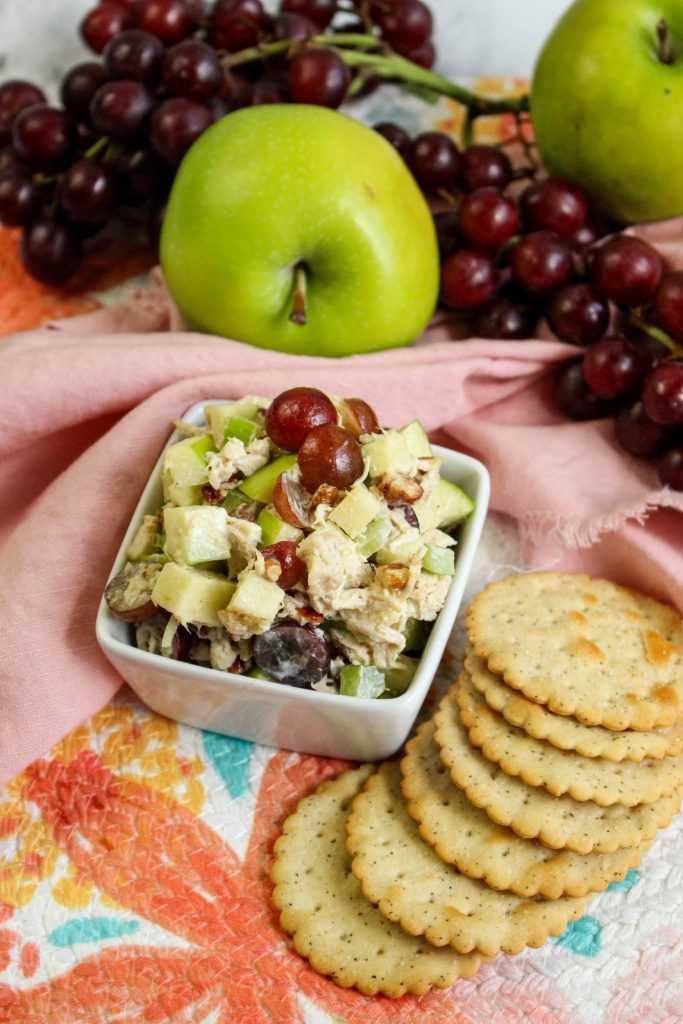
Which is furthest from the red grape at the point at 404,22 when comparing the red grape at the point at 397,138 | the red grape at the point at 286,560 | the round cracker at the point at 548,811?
the round cracker at the point at 548,811

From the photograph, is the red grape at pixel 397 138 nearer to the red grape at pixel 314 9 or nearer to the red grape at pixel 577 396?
the red grape at pixel 314 9

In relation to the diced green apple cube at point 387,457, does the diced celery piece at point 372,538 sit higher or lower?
lower

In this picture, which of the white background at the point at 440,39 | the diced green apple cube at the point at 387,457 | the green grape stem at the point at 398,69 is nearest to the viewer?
the diced green apple cube at the point at 387,457

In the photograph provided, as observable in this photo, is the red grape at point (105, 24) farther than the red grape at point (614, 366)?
Yes

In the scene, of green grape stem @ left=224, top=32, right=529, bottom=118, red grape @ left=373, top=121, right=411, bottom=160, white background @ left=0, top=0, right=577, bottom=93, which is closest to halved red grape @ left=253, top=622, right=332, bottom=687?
red grape @ left=373, top=121, right=411, bottom=160

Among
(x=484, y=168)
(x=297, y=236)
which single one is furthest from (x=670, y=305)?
(x=297, y=236)

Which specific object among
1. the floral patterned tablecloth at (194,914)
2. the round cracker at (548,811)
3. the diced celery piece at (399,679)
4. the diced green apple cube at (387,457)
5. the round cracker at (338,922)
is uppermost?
the diced green apple cube at (387,457)

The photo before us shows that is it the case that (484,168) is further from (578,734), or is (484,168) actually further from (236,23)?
(578,734)
